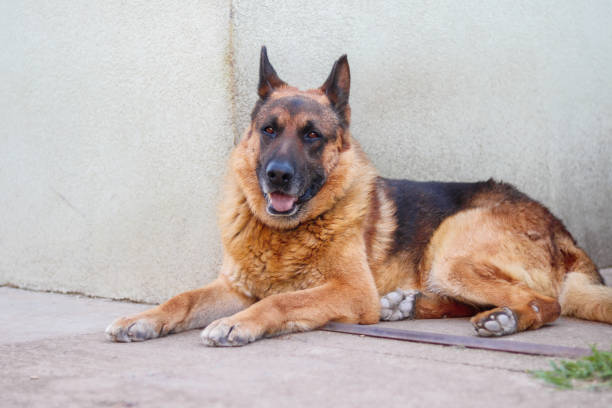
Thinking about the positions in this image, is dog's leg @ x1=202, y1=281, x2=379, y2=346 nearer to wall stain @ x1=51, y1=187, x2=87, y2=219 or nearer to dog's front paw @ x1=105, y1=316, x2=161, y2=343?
dog's front paw @ x1=105, y1=316, x2=161, y2=343

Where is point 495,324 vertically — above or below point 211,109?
below

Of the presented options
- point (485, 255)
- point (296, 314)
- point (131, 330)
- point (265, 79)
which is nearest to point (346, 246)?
point (296, 314)

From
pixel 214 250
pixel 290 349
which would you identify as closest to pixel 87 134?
pixel 214 250

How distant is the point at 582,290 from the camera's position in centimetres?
371

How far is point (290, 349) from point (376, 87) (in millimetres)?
2734

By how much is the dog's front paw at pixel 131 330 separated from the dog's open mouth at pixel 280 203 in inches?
39.5

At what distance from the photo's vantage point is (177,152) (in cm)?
450

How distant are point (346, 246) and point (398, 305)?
0.57 m

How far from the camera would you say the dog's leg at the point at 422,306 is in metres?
3.93

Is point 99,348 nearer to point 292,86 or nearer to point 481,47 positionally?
point 292,86

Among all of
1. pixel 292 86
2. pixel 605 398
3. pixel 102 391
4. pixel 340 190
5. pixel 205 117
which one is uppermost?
pixel 292 86

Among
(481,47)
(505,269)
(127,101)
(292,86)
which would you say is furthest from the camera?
(481,47)

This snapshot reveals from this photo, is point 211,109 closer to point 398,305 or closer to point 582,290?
point 398,305

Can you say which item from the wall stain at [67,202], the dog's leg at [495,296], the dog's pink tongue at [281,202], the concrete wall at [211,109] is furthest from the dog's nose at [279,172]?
the wall stain at [67,202]
